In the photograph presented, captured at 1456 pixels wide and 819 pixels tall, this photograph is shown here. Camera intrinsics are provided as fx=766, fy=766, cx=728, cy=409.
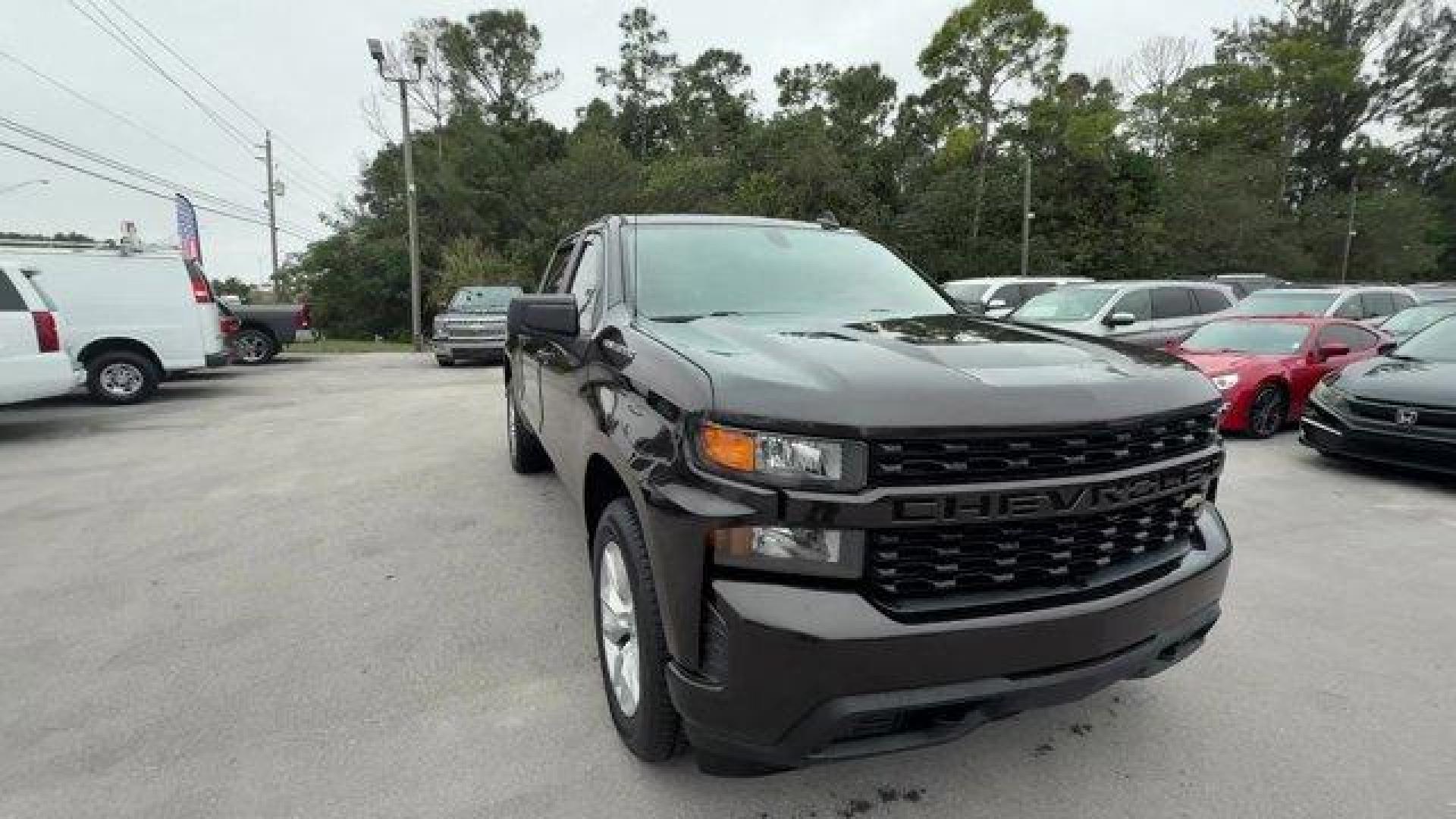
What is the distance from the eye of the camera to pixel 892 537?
1.87 meters

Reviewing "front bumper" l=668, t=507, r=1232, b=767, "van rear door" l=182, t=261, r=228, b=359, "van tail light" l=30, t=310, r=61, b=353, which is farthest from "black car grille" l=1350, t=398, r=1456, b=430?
"van rear door" l=182, t=261, r=228, b=359

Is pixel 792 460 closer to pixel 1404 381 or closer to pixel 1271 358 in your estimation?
pixel 1404 381

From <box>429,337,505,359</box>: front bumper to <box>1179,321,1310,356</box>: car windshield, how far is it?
1118cm

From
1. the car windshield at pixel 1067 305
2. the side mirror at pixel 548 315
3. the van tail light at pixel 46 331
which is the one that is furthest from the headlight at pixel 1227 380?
the van tail light at pixel 46 331

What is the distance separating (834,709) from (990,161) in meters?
35.3

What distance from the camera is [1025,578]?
201 cm

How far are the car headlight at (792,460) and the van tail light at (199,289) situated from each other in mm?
11628

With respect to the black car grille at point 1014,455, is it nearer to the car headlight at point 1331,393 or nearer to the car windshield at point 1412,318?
the car headlight at point 1331,393

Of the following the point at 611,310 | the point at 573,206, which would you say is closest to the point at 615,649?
the point at 611,310

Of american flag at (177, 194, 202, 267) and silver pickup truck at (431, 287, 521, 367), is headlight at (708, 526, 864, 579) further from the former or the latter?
american flag at (177, 194, 202, 267)

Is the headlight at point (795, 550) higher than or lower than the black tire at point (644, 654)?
higher

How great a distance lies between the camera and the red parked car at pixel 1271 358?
7.82 m

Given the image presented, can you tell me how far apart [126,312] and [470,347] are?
5.31 m

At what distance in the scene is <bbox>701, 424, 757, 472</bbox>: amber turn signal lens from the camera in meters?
1.90
